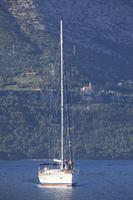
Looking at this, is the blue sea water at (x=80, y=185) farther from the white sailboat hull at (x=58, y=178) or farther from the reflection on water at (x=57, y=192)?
the white sailboat hull at (x=58, y=178)

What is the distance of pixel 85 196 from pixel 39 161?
7191 centimetres

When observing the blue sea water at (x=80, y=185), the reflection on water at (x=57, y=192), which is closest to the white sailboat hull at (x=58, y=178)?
the reflection on water at (x=57, y=192)

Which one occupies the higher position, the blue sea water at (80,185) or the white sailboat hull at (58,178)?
the white sailboat hull at (58,178)

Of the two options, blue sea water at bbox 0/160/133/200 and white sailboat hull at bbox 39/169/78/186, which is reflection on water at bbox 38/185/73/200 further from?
white sailboat hull at bbox 39/169/78/186

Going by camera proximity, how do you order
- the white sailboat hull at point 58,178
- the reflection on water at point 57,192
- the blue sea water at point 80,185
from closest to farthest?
the reflection on water at point 57,192 < the blue sea water at point 80,185 < the white sailboat hull at point 58,178

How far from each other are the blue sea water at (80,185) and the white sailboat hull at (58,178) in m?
0.82

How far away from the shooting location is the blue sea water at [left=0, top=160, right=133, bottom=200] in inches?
4353

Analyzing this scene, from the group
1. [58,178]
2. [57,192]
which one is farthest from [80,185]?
[57,192]

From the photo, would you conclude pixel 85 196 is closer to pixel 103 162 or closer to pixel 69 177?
pixel 69 177

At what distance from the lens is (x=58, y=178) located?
117 m

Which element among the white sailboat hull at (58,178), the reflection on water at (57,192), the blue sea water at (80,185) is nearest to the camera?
the reflection on water at (57,192)

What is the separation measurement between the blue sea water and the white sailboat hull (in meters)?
0.82

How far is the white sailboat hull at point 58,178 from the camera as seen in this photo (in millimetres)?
A: 116375

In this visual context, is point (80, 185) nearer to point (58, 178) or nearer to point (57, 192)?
point (58, 178)
